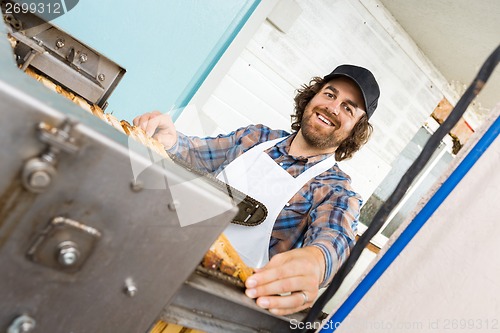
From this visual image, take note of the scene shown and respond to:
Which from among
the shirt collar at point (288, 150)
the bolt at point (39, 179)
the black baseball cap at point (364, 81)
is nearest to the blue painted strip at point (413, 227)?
the bolt at point (39, 179)

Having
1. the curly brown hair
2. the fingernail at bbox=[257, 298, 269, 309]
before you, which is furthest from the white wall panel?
the fingernail at bbox=[257, 298, 269, 309]

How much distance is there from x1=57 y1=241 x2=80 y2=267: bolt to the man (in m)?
0.59

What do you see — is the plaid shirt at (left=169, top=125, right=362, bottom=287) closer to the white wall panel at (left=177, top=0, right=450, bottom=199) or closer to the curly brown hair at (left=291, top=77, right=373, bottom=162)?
the curly brown hair at (left=291, top=77, right=373, bottom=162)

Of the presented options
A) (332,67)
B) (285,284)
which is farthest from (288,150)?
(332,67)

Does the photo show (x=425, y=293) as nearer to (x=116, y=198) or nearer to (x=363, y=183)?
(x=116, y=198)

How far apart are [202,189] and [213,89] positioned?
251cm

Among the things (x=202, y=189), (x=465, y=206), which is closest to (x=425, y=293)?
(x=465, y=206)

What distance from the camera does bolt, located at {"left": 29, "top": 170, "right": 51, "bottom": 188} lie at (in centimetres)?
46

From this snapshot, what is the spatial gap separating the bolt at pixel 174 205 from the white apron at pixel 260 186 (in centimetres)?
118

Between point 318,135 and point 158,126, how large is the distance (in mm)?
844

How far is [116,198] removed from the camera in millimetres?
539

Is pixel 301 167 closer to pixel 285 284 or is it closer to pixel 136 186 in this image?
pixel 285 284

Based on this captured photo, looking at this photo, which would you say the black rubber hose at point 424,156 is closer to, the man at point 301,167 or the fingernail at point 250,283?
the fingernail at point 250,283

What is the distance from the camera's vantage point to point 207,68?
2.93 m
